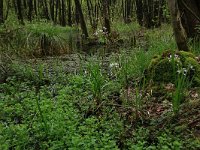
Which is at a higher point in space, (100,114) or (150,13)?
(150,13)

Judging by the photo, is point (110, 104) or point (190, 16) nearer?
point (110, 104)

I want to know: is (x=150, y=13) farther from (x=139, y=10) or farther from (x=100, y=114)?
(x=100, y=114)

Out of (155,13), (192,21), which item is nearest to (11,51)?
(192,21)

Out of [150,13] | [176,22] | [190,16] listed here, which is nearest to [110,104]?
[176,22]

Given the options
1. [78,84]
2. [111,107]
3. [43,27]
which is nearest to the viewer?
[111,107]

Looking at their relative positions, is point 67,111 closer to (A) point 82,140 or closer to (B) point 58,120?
(B) point 58,120

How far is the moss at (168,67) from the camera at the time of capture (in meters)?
5.65

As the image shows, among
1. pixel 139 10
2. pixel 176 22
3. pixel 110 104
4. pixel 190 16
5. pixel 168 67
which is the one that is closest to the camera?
pixel 110 104

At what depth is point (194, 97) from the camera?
4996 millimetres

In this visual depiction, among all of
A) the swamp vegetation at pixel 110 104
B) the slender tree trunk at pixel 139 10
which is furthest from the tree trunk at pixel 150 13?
the swamp vegetation at pixel 110 104

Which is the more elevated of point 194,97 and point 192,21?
point 192,21

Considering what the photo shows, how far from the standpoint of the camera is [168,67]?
589 centimetres

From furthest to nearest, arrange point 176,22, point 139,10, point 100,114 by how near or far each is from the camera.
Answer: point 139,10 → point 176,22 → point 100,114

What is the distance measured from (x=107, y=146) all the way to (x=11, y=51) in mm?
5495
